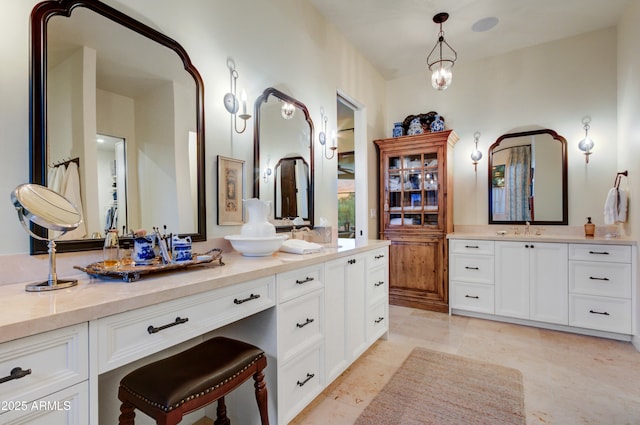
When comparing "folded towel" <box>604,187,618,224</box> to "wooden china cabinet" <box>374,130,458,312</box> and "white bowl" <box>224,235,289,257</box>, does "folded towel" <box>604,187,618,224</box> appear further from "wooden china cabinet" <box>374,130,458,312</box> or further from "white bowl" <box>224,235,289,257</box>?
"white bowl" <box>224,235,289,257</box>

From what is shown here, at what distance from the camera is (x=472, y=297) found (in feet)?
11.6

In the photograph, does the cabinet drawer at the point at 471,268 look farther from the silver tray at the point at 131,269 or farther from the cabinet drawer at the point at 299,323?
the silver tray at the point at 131,269

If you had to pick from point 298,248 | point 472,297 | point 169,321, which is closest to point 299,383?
point 298,248

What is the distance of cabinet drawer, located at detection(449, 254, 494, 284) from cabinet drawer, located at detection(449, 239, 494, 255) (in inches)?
1.7

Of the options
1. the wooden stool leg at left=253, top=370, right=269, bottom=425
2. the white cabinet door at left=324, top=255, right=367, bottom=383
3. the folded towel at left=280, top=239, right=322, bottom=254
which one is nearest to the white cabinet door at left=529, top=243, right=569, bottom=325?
the white cabinet door at left=324, top=255, right=367, bottom=383

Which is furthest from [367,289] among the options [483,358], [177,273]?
[177,273]

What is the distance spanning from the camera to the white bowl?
181 centimetres

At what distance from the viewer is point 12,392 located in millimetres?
748

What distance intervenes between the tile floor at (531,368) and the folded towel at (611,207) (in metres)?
1.12

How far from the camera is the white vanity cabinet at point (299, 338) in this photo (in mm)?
1614

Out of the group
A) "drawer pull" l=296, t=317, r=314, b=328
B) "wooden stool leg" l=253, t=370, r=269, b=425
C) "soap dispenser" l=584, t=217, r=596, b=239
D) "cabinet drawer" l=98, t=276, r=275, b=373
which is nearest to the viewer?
"cabinet drawer" l=98, t=276, r=275, b=373

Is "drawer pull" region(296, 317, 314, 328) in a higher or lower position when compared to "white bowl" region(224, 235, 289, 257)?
lower

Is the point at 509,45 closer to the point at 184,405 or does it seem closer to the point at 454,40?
the point at 454,40

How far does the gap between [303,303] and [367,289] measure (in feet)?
2.86
